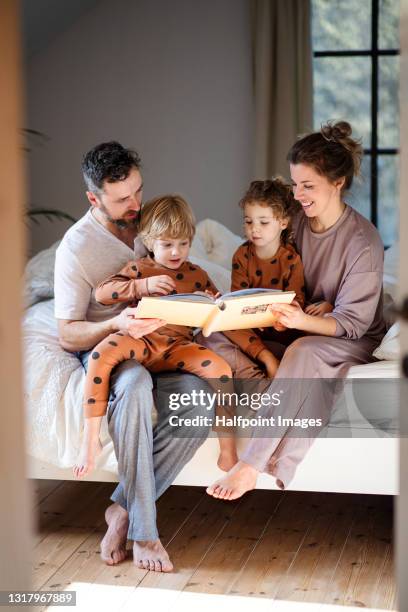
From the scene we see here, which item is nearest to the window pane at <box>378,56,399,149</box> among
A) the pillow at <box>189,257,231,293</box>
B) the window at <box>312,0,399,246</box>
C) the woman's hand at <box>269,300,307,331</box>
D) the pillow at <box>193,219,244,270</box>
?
the window at <box>312,0,399,246</box>

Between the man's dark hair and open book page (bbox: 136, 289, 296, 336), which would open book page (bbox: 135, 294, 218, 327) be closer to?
open book page (bbox: 136, 289, 296, 336)

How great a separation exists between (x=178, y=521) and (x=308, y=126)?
2287 millimetres

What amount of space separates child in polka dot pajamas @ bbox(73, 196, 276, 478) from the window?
215 centimetres

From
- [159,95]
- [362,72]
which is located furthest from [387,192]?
[159,95]

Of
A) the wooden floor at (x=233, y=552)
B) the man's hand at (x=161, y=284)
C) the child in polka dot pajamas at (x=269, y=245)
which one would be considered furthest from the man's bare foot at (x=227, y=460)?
the man's hand at (x=161, y=284)

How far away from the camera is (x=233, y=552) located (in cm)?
283

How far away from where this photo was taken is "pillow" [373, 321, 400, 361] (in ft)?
8.96

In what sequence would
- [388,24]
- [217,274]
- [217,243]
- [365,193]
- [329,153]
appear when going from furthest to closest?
[365,193] → [388,24] → [217,243] → [217,274] → [329,153]

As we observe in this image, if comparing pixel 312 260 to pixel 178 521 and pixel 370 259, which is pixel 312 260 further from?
pixel 178 521

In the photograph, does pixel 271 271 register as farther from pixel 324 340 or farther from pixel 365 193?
pixel 365 193

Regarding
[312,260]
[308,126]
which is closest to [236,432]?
[312,260]

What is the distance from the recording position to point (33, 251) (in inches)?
196

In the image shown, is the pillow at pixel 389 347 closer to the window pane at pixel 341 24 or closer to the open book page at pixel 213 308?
the open book page at pixel 213 308

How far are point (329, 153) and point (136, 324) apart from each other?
29.1 inches
